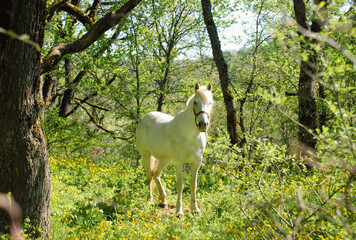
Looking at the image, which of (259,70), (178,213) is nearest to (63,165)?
(178,213)

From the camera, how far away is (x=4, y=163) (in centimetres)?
391

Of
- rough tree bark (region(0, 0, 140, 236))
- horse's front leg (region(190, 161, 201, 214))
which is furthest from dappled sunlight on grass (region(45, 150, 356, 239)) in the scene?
rough tree bark (region(0, 0, 140, 236))

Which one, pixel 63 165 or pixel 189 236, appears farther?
pixel 63 165

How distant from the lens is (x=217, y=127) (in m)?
Answer: 5.80

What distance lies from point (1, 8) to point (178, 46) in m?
10.1

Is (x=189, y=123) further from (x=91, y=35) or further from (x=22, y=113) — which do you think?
(x=22, y=113)

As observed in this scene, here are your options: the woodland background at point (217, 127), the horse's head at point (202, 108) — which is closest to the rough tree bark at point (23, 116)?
the woodland background at point (217, 127)

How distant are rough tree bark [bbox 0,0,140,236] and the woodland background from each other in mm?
271

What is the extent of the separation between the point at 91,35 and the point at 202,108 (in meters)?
2.07

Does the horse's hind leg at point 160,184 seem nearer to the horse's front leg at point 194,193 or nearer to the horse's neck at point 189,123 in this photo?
the horse's front leg at point 194,193

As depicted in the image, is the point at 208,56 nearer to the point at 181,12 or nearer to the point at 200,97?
the point at 181,12

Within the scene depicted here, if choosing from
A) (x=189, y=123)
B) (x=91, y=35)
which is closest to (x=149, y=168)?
(x=189, y=123)

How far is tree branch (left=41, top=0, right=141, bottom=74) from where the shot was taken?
4.44 m

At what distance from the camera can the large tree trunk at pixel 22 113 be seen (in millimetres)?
3775
